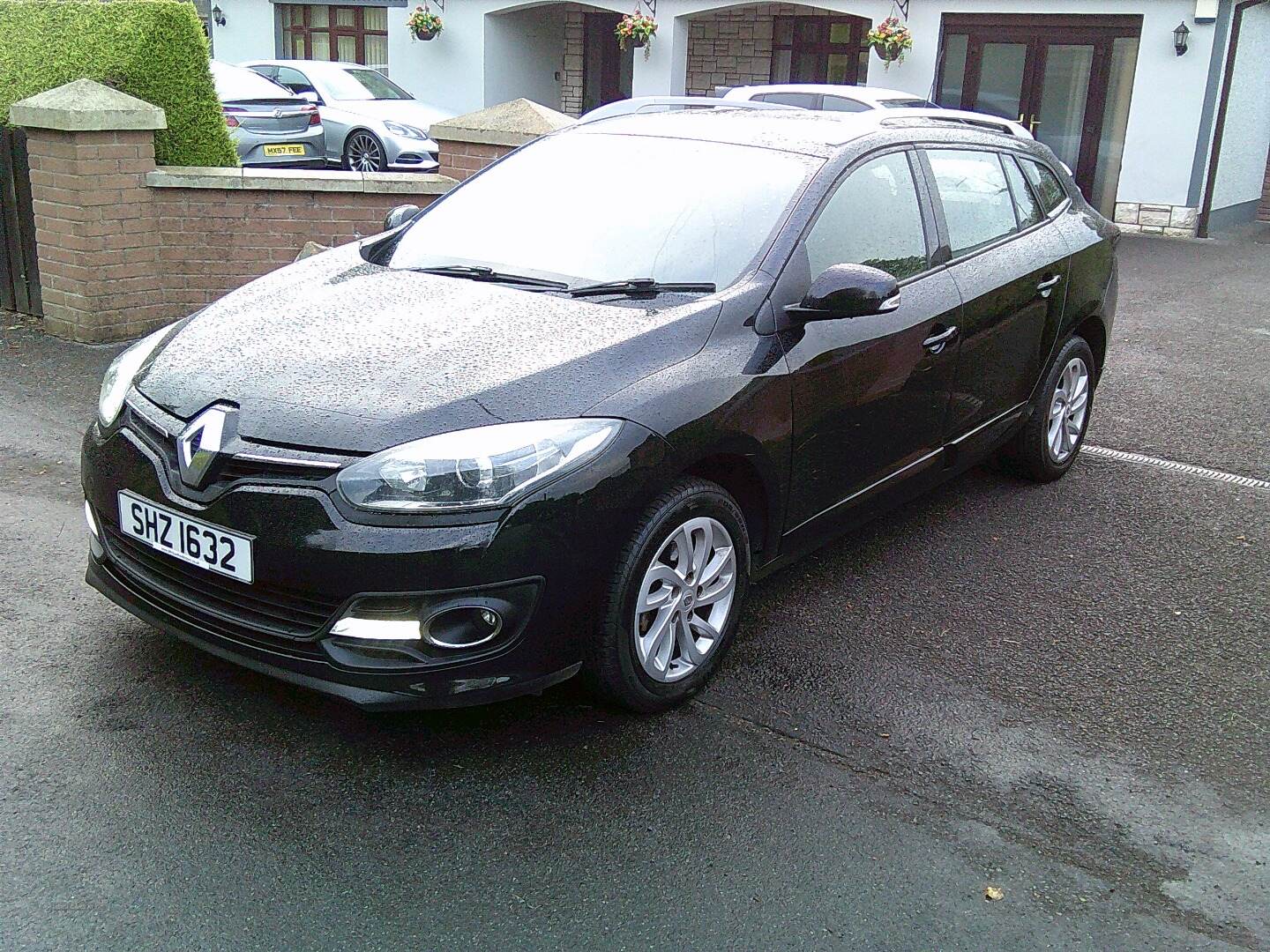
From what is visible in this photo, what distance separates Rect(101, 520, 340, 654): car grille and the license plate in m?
0.04

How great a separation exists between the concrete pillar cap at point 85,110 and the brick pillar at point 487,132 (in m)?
1.90

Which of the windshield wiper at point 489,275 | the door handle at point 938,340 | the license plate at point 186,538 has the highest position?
the windshield wiper at point 489,275

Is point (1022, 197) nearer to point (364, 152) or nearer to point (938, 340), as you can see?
point (938, 340)

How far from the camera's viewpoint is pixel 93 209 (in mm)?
7496

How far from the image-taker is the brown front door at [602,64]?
22922mm

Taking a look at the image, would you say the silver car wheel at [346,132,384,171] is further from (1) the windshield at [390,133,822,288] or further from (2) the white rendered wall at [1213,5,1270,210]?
(1) the windshield at [390,133,822,288]

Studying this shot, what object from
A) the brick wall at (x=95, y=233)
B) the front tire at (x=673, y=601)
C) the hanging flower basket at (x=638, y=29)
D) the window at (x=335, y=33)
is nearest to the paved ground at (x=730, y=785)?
the front tire at (x=673, y=601)

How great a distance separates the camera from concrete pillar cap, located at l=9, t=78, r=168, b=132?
24.1 ft

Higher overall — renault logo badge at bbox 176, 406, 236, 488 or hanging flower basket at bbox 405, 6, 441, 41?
hanging flower basket at bbox 405, 6, 441, 41

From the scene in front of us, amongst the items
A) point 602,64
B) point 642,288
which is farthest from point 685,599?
point 602,64

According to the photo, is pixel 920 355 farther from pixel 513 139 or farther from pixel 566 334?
pixel 513 139

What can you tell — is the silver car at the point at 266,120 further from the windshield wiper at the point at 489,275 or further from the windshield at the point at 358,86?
the windshield wiper at the point at 489,275

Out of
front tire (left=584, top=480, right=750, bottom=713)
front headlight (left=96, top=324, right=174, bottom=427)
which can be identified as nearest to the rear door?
front tire (left=584, top=480, right=750, bottom=713)

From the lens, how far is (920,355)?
4.47 m
